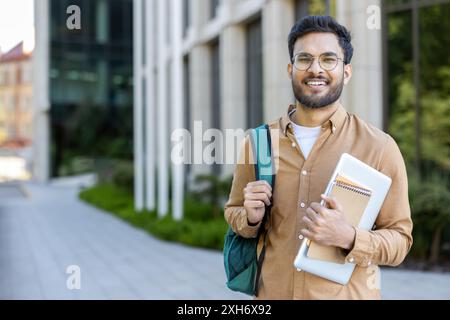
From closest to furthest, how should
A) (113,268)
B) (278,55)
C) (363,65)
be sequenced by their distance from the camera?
(113,268), (363,65), (278,55)

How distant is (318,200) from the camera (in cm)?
185

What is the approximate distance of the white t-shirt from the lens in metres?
1.92

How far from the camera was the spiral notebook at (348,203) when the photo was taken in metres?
1.69

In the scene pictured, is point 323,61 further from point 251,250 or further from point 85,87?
point 85,87

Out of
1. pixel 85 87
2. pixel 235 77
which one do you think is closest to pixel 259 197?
pixel 235 77

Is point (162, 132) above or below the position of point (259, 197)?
above

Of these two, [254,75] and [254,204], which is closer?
[254,204]

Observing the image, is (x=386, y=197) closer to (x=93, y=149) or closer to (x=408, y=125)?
(x=408, y=125)

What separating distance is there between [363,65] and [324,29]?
880 centimetres

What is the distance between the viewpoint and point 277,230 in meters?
1.94

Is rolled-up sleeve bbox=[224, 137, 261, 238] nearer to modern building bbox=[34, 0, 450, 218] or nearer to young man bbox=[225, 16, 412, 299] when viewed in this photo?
young man bbox=[225, 16, 412, 299]
